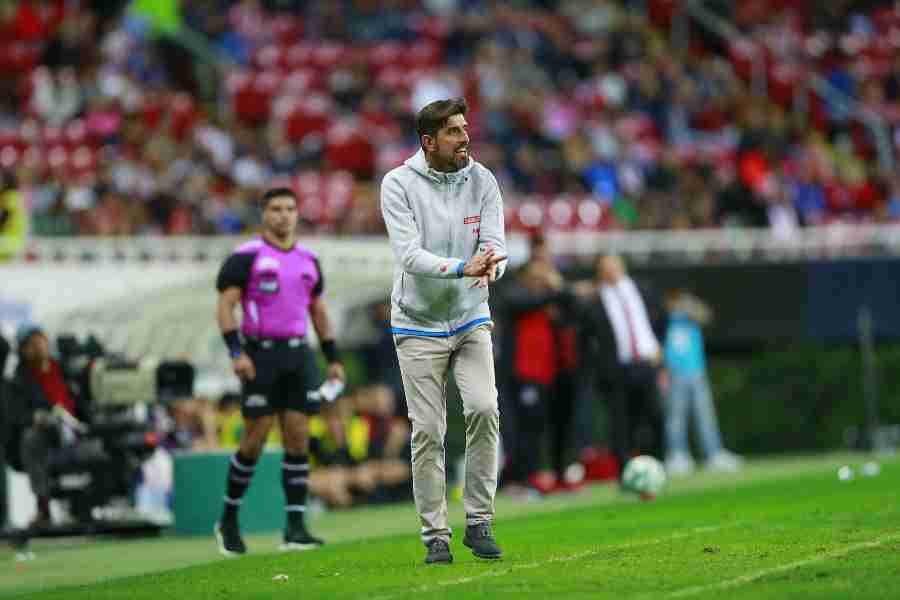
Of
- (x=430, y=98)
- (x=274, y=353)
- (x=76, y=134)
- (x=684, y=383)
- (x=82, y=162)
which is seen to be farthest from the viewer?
(x=76, y=134)

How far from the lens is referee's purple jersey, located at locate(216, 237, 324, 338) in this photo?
12969 mm

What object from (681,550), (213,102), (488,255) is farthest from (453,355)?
(213,102)

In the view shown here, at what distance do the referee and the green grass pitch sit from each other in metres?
0.40

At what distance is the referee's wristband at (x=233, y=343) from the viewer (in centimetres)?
1279

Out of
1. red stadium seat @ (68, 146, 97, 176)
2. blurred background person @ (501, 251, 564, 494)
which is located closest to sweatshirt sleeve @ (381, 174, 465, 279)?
blurred background person @ (501, 251, 564, 494)

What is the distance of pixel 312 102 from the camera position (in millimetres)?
27766

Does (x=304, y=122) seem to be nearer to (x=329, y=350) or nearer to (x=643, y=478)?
(x=643, y=478)

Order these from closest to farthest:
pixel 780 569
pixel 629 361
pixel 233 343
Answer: pixel 780 569 → pixel 233 343 → pixel 629 361

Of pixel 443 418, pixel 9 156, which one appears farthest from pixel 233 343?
pixel 9 156

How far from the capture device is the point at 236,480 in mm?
13008

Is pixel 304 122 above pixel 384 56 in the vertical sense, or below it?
below

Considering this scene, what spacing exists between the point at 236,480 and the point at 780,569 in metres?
4.53

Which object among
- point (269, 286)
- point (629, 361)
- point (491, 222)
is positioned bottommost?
point (629, 361)

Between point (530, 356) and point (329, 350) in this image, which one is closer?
point (329, 350)
